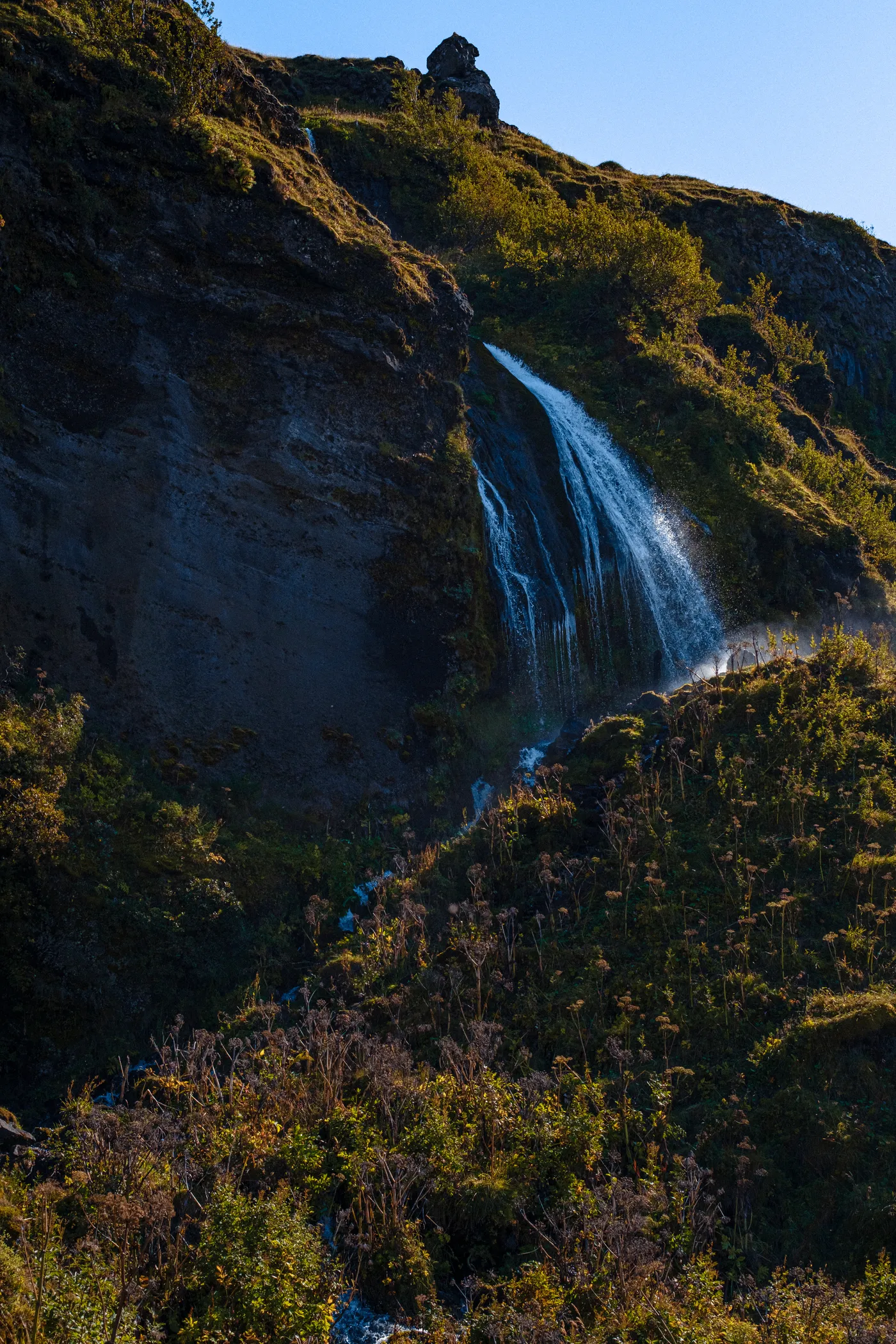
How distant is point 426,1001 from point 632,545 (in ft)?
41.7

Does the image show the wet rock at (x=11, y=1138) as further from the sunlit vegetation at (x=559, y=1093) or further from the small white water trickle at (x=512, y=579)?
the small white water trickle at (x=512, y=579)

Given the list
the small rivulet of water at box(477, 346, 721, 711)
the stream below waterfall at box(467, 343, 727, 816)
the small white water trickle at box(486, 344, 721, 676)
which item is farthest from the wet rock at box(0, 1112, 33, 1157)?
the small white water trickle at box(486, 344, 721, 676)

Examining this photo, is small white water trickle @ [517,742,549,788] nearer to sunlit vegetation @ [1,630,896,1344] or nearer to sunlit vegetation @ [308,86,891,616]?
sunlit vegetation @ [1,630,896,1344]

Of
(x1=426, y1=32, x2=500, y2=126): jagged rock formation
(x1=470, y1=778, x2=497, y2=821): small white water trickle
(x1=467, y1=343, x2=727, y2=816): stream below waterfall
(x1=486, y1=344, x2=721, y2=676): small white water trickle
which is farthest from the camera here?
(x1=426, y1=32, x2=500, y2=126): jagged rock formation

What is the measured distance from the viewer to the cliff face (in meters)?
14.3

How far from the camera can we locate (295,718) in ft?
50.7

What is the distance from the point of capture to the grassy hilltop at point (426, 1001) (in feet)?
21.8

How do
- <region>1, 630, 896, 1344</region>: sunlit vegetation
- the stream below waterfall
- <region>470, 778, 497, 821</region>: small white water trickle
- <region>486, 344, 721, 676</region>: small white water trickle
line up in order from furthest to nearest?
<region>486, 344, 721, 676</region>: small white water trickle → the stream below waterfall → <region>470, 778, 497, 821</region>: small white water trickle → <region>1, 630, 896, 1344</region>: sunlit vegetation

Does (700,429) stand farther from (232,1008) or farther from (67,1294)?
(67,1294)

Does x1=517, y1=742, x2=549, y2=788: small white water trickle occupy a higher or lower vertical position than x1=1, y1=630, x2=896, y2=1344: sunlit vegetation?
higher

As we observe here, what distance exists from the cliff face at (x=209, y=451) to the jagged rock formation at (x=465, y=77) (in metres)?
29.6

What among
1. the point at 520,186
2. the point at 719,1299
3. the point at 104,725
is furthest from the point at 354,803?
the point at 520,186

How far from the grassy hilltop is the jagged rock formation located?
92.1ft

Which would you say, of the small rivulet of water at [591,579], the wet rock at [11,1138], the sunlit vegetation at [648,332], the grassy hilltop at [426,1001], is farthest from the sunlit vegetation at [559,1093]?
the sunlit vegetation at [648,332]
